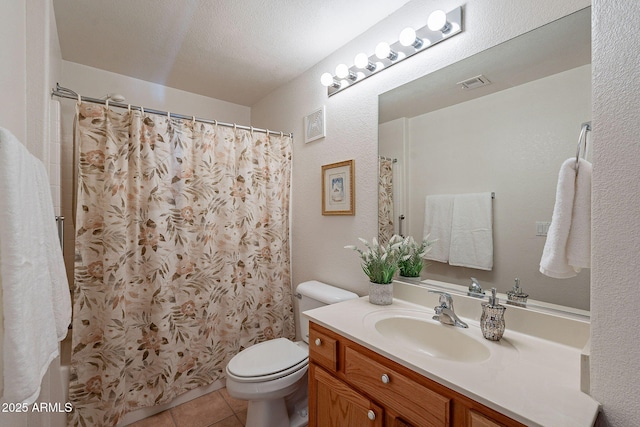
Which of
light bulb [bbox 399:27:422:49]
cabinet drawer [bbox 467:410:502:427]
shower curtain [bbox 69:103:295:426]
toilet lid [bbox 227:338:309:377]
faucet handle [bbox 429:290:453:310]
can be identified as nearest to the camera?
cabinet drawer [bbox 467:410:502:427]

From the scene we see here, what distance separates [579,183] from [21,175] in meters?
1.58

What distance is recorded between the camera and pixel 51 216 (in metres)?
0.92

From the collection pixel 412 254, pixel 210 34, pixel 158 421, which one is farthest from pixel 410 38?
pixel 158 421

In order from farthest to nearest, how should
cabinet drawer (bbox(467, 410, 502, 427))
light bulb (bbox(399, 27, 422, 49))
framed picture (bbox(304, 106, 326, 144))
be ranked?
Answer: framed picture (bbox(304, 106, 326, 144)), light bulb (bbox(399, 27, 422, 49)), cabinet drawer (bbox(467, 410, 502, 427))

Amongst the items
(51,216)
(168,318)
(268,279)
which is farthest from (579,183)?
(168,318)

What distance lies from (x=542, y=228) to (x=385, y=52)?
1.14m

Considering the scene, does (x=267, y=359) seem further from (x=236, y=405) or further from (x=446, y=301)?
(x=446, y=301)

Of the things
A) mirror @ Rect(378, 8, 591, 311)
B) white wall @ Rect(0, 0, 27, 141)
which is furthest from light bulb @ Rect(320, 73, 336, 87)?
white wall @ Rect(0, 0, 27, 141)

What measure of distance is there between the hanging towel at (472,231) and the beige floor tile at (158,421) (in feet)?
6.47

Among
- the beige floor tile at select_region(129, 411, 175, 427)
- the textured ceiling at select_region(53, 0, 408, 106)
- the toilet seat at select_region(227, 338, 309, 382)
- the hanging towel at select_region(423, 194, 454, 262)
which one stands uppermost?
the textured ceiling at select_region(53, 0, 408, 106)

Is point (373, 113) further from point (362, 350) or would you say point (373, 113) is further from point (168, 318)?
point (168, 318)

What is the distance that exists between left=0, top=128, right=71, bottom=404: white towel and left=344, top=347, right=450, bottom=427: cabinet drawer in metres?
0.94

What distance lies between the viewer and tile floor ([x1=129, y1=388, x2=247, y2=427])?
5.74 feet

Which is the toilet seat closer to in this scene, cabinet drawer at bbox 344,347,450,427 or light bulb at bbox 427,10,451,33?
cabinet drawer at bbox 344,347,450,427
